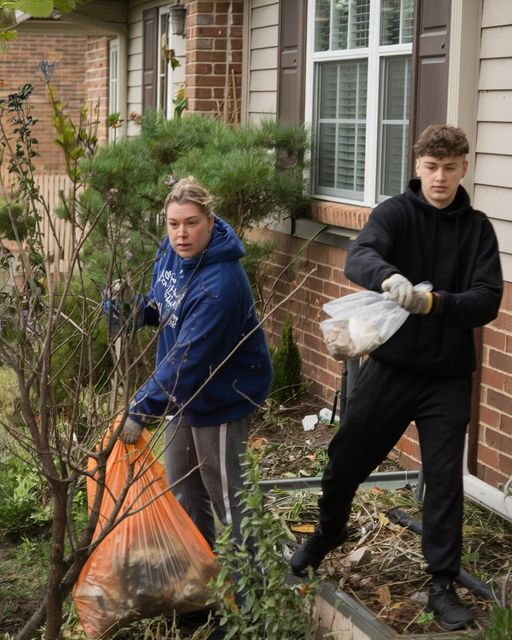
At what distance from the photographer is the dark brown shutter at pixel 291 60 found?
8250mm

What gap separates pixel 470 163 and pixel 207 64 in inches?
167

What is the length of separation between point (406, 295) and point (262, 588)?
1134mm

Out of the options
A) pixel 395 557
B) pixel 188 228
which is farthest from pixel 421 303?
pixel 395 557

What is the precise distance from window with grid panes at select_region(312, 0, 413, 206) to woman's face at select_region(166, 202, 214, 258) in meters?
2.75

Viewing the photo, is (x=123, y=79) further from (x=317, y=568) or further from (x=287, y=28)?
(x=317, y=568)

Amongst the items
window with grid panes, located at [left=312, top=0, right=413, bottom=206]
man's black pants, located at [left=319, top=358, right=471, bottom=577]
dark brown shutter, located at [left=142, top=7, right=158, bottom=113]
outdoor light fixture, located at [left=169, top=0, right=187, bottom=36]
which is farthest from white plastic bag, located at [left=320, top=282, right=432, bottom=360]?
dark brown shutter, located at [left=142, top=7, right=158, bottom=113]

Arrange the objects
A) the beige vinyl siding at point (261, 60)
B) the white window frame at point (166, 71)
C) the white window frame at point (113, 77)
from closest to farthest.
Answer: the beige vinyl siding at point (261, 60)
the white window frame at point (166, 71)
the white window frame at point (113, 77)

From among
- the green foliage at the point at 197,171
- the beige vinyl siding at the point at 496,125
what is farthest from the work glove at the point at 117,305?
the green foliage at the point at 197,171

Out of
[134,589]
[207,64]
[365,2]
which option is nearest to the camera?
[134,589]

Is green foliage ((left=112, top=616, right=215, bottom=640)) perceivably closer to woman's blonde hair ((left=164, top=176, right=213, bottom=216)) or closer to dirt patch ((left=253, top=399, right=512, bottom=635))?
dirt patch ((left=253, top=399, right=512, bottom=635))

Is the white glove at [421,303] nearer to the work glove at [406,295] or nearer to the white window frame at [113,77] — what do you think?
the work glove at [406,295]

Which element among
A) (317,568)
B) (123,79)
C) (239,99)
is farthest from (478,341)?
(123,79)

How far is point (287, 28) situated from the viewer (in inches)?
334

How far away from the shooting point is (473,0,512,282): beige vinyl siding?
18.5ft
